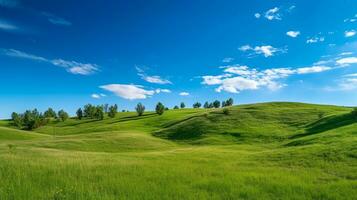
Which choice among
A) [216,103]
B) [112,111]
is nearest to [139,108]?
[112,111]

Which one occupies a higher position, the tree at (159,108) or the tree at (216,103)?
the tree at (216,103)

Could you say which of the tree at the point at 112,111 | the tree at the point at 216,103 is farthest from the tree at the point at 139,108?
the tree at the point at 216,103

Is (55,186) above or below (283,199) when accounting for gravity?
above

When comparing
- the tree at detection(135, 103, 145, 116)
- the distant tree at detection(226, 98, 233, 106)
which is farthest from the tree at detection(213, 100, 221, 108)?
the tree at detection(135, 103, 145, 116)

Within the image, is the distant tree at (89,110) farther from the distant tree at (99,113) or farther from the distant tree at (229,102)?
the distant tree at (229,102)

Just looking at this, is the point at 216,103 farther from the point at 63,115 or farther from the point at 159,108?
the point at 63,115

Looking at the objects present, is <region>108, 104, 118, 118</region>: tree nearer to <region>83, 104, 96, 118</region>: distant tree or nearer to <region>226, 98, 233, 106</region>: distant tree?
<region>83, 104, 96, 118</region>: distant tree

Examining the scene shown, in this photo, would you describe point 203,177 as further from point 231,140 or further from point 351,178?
point 231,140

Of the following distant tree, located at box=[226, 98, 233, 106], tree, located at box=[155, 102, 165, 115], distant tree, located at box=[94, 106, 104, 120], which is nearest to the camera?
tree, located at box=[155, 102, 165, 115]

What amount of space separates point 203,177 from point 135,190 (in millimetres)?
3908

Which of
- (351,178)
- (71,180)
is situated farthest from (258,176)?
(71,180)

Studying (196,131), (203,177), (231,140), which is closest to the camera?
(203,177)

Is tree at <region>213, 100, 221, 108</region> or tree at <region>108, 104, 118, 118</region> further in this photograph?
tree at <region>213, 100, 221, 108</region>

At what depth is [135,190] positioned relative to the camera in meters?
10.8
